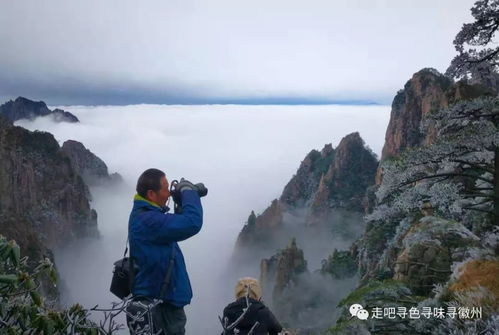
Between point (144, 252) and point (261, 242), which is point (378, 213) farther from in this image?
point (261, 242)

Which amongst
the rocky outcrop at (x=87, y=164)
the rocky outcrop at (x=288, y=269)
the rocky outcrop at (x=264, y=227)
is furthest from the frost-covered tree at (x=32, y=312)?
the rocky outcrop at (x=87, y=164)

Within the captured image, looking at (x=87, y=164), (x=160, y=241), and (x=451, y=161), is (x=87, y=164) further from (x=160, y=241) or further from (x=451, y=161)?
(x=160, y=241)

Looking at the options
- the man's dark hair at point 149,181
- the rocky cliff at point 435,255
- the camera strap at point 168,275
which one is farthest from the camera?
the rocky cliff at point 435,255

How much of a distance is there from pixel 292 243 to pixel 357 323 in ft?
169

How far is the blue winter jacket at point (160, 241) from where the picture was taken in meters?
3.93

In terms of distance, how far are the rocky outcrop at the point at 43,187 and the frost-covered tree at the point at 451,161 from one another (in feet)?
192

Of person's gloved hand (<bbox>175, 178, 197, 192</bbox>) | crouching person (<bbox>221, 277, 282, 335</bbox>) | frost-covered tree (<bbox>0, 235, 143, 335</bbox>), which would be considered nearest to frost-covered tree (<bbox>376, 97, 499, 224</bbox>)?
crouching person (<bbox>221, 277, 282, 335</bbox>)

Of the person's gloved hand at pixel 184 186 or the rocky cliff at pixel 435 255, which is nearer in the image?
the person's gloved hand at pixel 184 186

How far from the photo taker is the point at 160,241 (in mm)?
4039

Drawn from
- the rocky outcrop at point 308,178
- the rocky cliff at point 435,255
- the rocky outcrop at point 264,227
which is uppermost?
the rocky cliff at point 435,255

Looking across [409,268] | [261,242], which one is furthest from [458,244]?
[261,242]

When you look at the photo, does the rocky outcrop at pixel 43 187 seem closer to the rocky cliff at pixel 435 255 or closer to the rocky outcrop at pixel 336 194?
the rocky outcrop at pixel 336 194

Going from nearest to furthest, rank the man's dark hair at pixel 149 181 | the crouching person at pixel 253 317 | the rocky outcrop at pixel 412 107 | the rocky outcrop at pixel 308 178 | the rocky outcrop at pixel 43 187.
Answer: the man's dark hair at pixel 149 181 → the crouching person at pixel 253 317 → the rocky outcrop at pixel 412 107 → the rocky outcrop at pixel 43 187 → the rocky outcrop at pixel 308 178

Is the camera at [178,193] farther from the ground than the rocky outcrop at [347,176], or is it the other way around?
the camera at [178,193]
